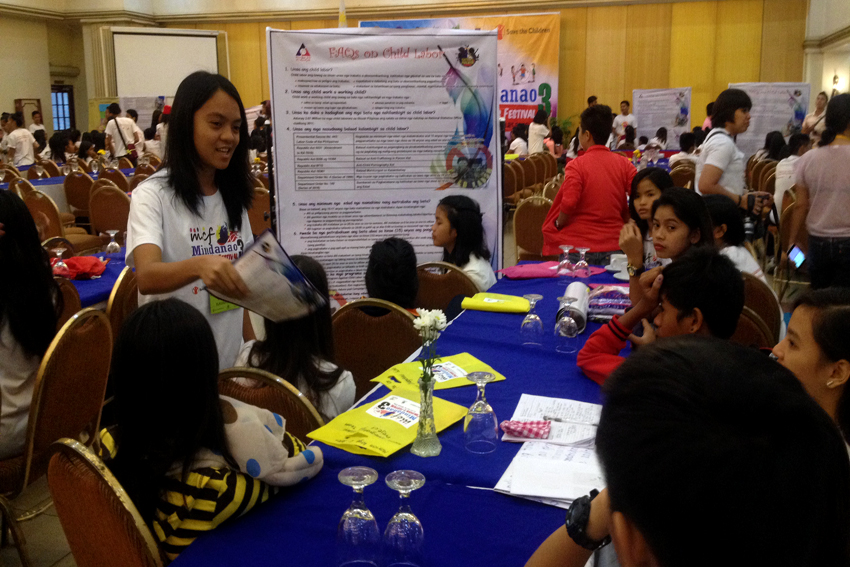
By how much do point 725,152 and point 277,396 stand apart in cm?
346

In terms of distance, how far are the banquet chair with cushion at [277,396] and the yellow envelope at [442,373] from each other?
0.30m

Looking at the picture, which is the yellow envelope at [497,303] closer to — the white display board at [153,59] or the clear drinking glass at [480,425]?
the clear drinking glass at [480,425]

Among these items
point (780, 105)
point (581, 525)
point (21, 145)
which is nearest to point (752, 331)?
point (581, 525)

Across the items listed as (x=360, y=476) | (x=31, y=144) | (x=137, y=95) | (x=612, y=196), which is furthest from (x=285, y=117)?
(x=137, y=95)

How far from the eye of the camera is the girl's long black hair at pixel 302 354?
6.76ft

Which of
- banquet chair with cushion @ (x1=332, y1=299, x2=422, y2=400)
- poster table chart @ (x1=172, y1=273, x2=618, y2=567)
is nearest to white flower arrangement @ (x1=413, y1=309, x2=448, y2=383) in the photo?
poster table chart @ (x1=172, y1=273, x2=618, y2=567)

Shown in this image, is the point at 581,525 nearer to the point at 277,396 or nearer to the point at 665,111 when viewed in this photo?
the point at 277,396

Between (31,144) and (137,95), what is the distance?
6.44 meters

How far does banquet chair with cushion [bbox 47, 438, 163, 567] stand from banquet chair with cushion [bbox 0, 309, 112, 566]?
0.80 metres

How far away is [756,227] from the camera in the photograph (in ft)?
18.2

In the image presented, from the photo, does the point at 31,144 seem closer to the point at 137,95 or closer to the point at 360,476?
the point at 137,95

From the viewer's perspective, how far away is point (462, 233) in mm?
3596

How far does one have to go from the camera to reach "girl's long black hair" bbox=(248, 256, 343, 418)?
206 cm

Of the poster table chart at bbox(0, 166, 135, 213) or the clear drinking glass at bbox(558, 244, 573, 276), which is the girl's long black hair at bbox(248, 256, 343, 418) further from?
the poster table chart at bbox(0, 166, 135, 213)
